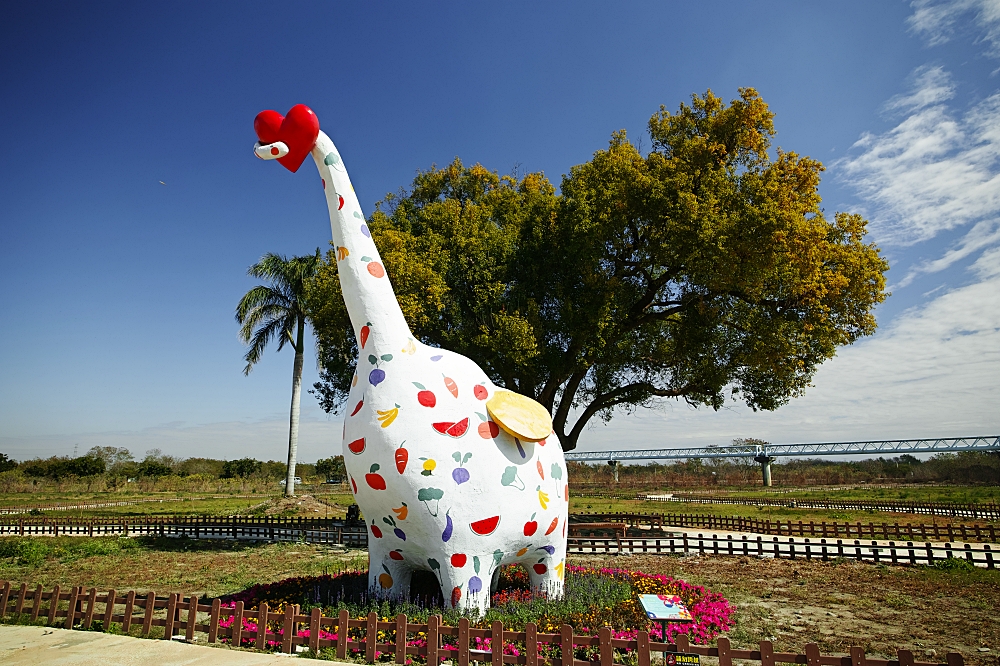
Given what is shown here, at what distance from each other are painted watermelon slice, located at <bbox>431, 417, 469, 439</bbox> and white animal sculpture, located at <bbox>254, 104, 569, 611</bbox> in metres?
0.01

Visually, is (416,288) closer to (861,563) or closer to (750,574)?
(750,574)

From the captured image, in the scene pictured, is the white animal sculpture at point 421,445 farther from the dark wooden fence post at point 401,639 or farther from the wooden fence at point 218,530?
the wooden fence at point 218,530

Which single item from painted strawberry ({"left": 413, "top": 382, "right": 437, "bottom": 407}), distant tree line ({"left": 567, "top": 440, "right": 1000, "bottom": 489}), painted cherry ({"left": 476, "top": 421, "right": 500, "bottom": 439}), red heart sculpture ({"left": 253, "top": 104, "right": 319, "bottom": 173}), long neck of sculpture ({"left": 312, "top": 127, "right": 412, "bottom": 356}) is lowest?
distant tree line ({"left": 567, "top": 440, "right": 1000, "bottom": 489})

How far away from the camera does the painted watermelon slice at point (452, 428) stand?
284 inches

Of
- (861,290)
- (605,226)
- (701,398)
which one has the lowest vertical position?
(701,398)

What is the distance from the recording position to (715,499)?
39094mm

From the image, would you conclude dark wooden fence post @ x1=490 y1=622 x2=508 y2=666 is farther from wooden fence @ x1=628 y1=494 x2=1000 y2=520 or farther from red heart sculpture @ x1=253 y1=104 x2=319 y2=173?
wooden fence @ x1=628 y1=494 x2=1000 y2=520

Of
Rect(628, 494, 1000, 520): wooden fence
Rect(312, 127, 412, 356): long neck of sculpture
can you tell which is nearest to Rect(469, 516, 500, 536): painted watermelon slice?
Rect(312, 127, 412, 356): long neck of sculpture

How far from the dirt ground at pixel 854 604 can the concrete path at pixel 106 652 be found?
5.96 metres

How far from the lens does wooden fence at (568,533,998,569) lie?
1384 centimetres

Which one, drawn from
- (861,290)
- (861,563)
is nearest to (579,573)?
A: (861,563)

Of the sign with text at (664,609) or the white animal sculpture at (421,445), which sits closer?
the sign with text at (664,609)

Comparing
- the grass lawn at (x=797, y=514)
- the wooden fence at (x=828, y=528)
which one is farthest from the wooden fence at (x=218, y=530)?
the grass lawn at (x=797, y=514)

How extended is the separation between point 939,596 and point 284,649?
1076cm
